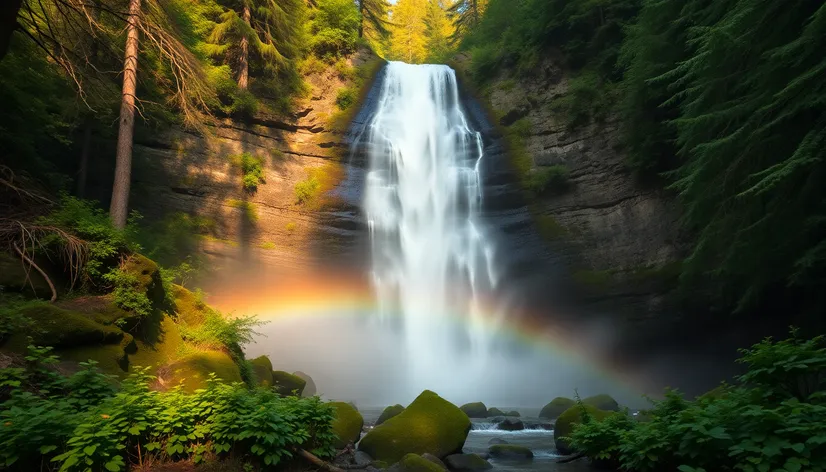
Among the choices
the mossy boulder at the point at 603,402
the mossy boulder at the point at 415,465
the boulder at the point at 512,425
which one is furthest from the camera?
the mossy boulder at the point at 603,402

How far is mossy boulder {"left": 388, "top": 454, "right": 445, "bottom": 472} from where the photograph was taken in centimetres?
735

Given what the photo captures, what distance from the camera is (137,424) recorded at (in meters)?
4.75

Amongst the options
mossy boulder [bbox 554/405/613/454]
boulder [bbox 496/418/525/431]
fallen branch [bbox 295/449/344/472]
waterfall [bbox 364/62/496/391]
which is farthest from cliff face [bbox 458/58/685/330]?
fallen branch [bbox 295/449/344/472]

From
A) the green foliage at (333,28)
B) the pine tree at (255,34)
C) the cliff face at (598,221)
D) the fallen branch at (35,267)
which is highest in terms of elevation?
the green foliage at (333,28)

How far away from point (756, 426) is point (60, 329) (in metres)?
8.12

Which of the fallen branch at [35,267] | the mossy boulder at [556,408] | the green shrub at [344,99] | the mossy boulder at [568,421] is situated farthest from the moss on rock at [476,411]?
the green shrub at [344,99]

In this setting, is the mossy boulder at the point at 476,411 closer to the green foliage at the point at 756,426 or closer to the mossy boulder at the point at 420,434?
the mossy boulder at the point at 420,434

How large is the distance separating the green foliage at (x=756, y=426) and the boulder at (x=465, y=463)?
329 centimetres

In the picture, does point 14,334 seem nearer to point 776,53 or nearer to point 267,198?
point 776,53

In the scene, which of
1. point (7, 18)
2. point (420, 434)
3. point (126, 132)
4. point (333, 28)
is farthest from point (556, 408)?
point (333, 28)

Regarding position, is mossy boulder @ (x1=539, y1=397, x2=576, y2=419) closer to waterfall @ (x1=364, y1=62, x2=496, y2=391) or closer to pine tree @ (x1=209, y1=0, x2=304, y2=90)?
waterfall @ (x1=364, y1=62, x2=496, y2=391)

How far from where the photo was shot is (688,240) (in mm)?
16594

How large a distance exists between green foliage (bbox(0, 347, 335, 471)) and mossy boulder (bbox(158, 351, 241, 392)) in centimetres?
194

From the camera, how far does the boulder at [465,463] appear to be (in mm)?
8375
